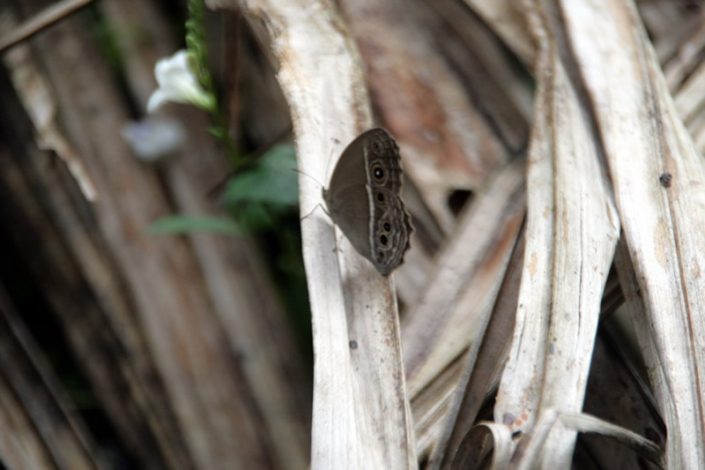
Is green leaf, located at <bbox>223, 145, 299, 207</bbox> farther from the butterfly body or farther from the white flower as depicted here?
the butterfly body

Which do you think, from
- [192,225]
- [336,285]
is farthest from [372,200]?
[192,225]

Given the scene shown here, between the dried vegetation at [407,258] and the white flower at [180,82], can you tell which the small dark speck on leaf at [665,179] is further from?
the white flower at [180,82]

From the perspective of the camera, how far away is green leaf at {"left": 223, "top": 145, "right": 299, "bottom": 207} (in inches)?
75.4

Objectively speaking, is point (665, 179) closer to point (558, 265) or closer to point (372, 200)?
point (558, 265)

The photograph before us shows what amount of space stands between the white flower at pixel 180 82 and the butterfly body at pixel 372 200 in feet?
2.19

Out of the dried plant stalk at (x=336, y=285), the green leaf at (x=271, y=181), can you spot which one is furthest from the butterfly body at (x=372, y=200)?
the green leaf at (x=271, y=181)

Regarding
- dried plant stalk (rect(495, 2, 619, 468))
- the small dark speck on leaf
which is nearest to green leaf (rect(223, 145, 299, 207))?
dried plant stalk (rect(495, 2, 619, 468))

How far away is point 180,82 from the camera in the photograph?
Result: 195cm

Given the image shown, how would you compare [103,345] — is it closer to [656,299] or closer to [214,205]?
[214,205]

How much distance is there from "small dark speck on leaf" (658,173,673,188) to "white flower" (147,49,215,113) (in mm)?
1014

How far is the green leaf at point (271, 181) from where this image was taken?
191 centimetres

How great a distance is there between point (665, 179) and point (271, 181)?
89 cm

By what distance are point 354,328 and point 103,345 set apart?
3.34 feet

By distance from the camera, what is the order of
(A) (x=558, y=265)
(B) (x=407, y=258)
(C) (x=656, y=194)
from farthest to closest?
1. (B) (x=407, y=258)
2. (C) (x=656, y=194)
3. (A) (x=558, y=265)
